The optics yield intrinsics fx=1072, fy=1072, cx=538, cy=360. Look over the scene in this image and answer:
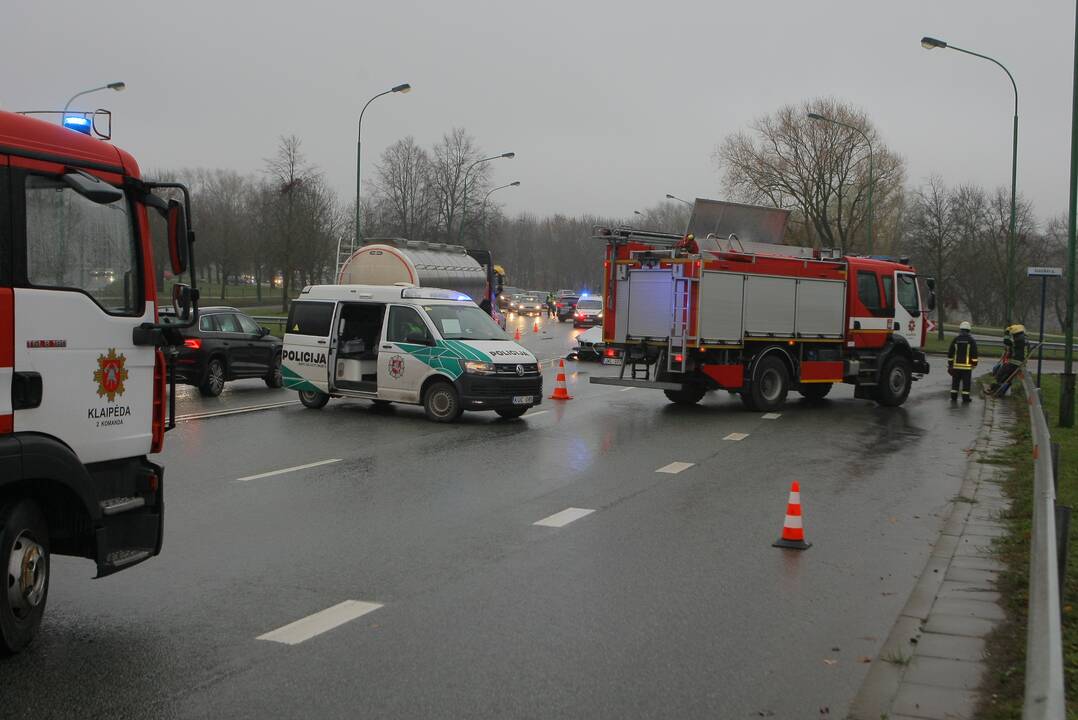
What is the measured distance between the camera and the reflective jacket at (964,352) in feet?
69.9

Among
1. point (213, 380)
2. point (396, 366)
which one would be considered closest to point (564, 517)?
point (396, 366)

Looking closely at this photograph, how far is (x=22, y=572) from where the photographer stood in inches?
204

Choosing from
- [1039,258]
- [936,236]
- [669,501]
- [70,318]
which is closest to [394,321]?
[669,501]

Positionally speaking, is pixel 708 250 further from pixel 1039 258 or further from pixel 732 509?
pixel 1039 258

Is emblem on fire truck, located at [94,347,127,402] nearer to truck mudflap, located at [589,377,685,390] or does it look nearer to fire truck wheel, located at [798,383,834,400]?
truck mudflap, located at [589,377,685,390]

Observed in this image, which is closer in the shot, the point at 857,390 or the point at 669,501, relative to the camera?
the point at 669,501

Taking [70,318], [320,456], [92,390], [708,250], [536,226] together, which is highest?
[536,226]

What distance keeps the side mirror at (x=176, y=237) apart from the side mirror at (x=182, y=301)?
19 cm

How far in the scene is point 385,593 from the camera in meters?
6.64

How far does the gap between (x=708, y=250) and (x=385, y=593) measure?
12.6 meters

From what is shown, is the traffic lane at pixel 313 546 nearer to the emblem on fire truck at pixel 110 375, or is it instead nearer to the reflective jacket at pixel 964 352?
the emblem on fire truck at pixel 110 375

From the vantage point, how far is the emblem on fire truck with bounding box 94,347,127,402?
5707 mm

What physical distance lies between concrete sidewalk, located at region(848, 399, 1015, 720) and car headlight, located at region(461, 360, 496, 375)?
7.46 meters

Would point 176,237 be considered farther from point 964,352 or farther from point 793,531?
point 964,352
